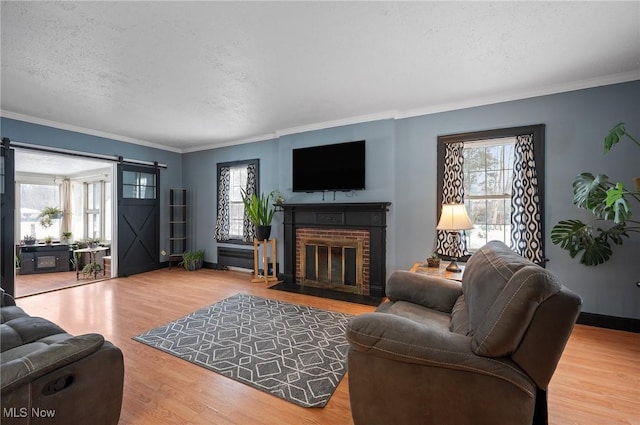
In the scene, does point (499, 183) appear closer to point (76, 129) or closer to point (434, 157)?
point (434, 157)

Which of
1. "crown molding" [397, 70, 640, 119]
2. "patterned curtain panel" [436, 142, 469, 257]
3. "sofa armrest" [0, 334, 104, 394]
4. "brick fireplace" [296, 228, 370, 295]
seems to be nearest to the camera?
"sofa armrest" [0, 334, 104, 394]

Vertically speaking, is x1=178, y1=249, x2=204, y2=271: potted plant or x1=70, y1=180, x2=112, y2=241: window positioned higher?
x1=70, y1=180, x2=112, y2=241: window

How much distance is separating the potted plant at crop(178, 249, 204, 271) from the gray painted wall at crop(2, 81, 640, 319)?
30 centimetres

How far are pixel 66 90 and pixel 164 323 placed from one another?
115 inches

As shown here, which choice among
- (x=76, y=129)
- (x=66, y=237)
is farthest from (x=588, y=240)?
(x=66, y=237)

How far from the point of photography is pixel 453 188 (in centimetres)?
362

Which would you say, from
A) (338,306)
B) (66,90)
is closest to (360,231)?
(338,306)

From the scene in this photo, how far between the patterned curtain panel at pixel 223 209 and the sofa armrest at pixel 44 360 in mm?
4453

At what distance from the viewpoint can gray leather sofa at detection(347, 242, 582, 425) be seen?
1146mm

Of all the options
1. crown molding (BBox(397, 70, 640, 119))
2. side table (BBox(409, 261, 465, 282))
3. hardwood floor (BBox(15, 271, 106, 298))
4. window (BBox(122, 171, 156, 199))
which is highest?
crown molding (BBox(397, 70, 640, 119))

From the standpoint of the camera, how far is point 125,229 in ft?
17.4

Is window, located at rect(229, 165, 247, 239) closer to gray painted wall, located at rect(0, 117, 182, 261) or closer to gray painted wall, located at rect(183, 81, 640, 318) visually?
gray painted wall, located at rect(183, 81, 640, 318)

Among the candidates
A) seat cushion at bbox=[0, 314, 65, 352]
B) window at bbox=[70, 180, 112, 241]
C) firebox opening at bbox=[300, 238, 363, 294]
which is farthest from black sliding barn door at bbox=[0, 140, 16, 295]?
firebox opening at bbox=[300, 238, 363, 294]

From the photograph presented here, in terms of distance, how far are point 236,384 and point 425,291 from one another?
1.64 m
